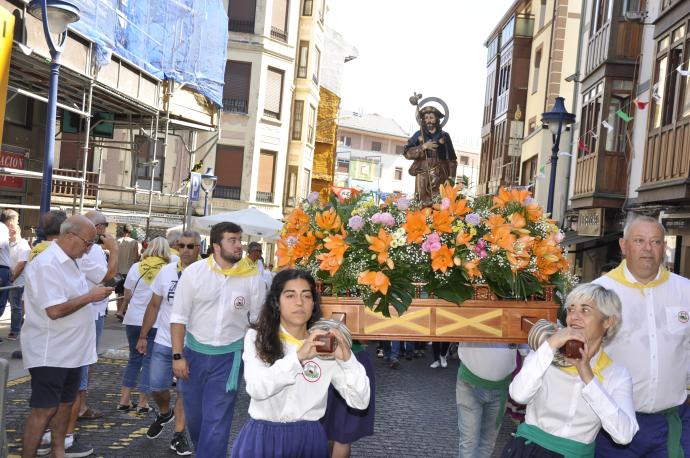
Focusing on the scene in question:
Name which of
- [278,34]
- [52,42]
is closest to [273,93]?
[278,34]

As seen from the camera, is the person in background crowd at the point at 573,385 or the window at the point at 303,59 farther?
the window at the point at 303,59

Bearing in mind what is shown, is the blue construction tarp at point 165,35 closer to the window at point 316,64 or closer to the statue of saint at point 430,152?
the statue of saint at point 430,152

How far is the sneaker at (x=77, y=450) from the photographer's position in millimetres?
7172

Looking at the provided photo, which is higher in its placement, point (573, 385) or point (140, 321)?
point (573, 385)

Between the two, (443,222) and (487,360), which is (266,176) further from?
(443,222)

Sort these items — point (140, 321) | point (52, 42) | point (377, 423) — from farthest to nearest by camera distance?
point (52, 42) → point (377, 423) → point (140, 321)

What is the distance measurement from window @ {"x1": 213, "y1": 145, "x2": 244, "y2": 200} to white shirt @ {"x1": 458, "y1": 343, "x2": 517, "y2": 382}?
105 feet

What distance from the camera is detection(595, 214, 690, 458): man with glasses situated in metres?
4.96

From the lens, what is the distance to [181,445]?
7.64 m

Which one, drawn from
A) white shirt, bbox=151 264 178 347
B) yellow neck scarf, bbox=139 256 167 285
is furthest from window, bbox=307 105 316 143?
white shirt, bbox=151 264 178 347

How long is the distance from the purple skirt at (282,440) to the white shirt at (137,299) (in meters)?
4.97

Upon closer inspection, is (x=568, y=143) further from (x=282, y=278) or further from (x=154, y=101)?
(x=282, y=278)

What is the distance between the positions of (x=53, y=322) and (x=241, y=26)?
33.1m

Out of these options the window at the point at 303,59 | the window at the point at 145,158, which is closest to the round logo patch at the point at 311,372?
the window at the point at 145,158
